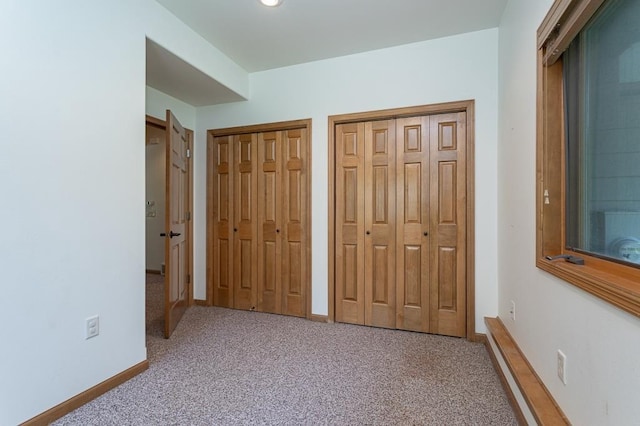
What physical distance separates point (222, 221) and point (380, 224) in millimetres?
1745

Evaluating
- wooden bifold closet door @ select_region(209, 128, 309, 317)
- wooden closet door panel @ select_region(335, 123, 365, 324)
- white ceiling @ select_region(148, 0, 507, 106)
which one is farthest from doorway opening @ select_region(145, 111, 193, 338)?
wooden closet door panel @ select_region(335, 123, 365, 324)

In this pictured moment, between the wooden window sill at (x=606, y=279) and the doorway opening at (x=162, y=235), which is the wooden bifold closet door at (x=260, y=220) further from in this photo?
the wooden window sill at (x=606, y=279)

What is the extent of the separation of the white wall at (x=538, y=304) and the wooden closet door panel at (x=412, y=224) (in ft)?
1.87

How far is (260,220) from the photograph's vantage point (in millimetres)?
3238

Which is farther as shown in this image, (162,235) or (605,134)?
(162,235)

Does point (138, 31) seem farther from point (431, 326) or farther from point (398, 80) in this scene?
point (431, 326)

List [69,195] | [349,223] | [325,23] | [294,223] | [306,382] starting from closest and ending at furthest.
Answer: 1. [69,195]
2. [306,382]
3. [325,23]
4. [349,223]
5. [294,223]

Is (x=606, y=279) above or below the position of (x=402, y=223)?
below

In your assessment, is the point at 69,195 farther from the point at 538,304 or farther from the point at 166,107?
the point at 538,304

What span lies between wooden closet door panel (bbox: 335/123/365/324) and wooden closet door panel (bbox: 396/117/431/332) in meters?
0.34

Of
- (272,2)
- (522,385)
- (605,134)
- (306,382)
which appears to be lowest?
(306,382)

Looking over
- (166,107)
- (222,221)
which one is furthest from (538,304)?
(166,107)

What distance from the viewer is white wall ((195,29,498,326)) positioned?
8.12 ft

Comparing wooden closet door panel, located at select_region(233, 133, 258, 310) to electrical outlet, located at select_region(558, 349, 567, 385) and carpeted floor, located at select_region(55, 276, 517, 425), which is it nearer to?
carpeted floor, located at select_region(55, 276, 517, 425)
